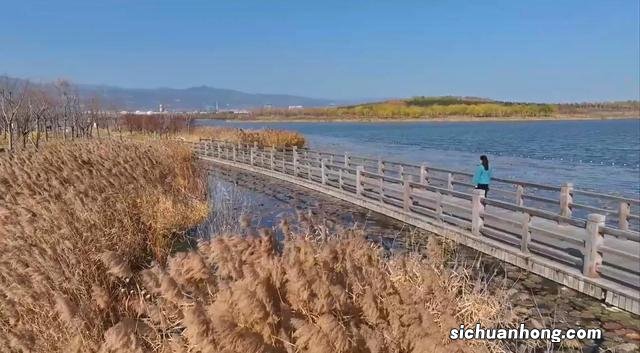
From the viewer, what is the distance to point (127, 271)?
3.23 m

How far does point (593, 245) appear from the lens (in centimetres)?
623

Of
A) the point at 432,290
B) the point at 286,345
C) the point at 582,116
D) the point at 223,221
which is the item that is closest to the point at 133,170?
the point at 223,221

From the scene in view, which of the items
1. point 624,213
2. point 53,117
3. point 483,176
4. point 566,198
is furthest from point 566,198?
point 53,117

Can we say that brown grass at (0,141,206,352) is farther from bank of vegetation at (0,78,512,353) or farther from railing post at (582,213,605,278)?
railing post at (582,213,605,278)

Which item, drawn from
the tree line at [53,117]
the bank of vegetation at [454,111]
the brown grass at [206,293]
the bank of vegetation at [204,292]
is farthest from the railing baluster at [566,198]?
the bank of vegetation at [454,111]

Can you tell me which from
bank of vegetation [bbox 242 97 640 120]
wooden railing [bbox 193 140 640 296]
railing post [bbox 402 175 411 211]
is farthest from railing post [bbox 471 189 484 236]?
bank of vegetation [bbox 242 97 640 120]

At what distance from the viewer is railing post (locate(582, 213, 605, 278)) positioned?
623 cm

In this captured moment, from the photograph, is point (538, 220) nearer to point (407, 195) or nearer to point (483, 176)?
point (483, 176)

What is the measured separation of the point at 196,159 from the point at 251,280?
11746 millimetres

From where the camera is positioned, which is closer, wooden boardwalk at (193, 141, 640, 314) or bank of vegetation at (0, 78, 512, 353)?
bank of vegetation at (0, 78, 512, 353)

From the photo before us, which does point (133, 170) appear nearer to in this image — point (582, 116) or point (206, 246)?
point (206, 246)

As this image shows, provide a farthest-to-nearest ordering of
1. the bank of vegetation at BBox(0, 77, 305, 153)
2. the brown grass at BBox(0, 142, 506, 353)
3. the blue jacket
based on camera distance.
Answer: the bank of vegetation at BBox(0, 77, 305, 153) < the blue jacket < the brown grass at BBox(0, 142, 506, 353)

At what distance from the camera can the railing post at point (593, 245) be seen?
623 cm

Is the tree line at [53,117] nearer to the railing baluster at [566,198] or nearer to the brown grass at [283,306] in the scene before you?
the railing baluster at [566,198]
